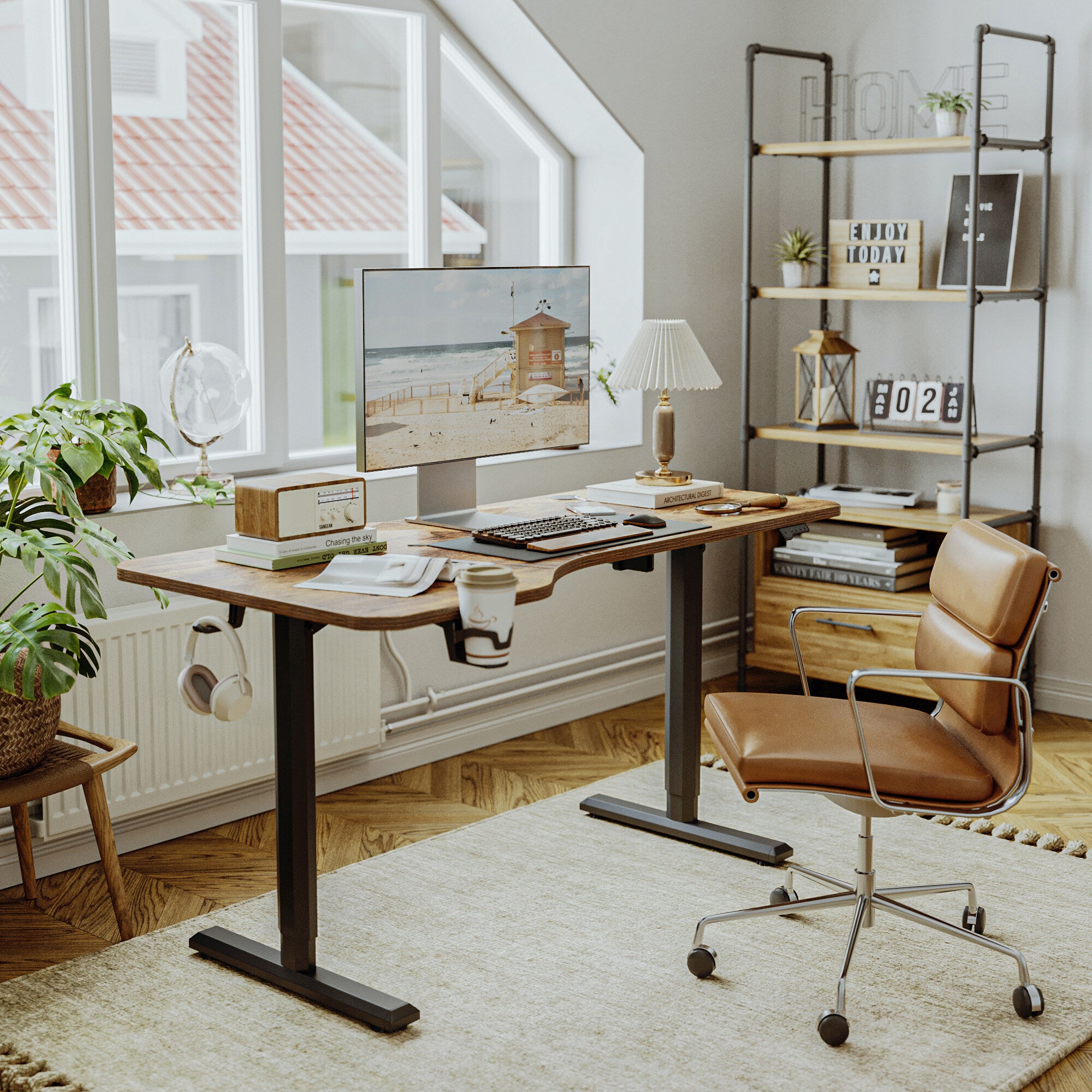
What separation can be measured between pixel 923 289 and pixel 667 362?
145 centimetres

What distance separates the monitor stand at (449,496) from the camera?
3.18 meters

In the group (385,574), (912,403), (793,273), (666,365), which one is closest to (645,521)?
(666,365)

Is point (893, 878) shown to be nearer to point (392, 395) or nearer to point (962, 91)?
point (392, 395)

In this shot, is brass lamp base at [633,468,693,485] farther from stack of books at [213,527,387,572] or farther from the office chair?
stack of books at [213,527,387,572]

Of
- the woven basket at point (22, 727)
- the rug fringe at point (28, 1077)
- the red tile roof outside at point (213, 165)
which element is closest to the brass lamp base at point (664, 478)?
the red tile roof outside at point (213, 165)

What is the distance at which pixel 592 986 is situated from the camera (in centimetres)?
273

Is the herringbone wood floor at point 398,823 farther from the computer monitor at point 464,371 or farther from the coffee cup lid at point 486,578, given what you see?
the coffee cup lid at point 486,578

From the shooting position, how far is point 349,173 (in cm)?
406

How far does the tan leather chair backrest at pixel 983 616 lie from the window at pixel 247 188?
6.12ft

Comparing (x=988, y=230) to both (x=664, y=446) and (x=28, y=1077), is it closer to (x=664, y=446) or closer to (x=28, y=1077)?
(x=664, y=446)

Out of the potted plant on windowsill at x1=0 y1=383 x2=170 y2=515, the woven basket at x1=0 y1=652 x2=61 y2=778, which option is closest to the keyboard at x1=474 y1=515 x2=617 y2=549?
the potted plant on windowsill at x1=0 y1=383 x2=170 y2=515

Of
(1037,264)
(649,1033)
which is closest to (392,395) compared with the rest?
(649,1033)

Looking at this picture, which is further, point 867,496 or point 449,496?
point 867,496

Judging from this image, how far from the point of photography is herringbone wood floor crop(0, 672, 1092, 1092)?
3.00 m
